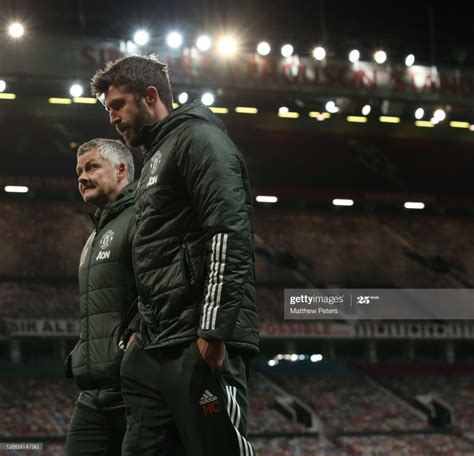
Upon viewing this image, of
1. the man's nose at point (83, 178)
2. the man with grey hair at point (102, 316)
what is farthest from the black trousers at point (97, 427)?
the man's nose at point (83, 178)

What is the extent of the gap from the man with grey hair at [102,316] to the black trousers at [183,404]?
1.78ft

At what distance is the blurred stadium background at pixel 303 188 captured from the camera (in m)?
11.2

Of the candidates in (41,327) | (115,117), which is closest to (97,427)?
(115,117)

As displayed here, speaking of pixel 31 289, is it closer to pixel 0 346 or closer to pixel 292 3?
pixel 0 346

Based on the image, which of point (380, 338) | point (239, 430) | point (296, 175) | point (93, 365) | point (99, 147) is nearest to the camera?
point (239, 430)

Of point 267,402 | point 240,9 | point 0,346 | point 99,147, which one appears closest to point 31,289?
point 0,346

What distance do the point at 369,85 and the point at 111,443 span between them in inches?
376

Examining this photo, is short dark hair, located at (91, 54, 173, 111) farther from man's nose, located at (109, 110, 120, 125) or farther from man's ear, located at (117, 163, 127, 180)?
man's ear, located at (117, 163, 127, 180)

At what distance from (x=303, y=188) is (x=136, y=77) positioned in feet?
44.4

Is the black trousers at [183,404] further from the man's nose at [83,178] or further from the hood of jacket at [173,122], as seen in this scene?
the man's nose at [83,178]

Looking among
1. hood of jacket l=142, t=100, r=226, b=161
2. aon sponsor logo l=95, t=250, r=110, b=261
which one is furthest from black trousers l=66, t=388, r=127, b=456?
hood of jacket l=142, t=100, r=226, b=161

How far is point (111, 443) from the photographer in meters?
2.70

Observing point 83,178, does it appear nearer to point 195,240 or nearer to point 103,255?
point 103,255

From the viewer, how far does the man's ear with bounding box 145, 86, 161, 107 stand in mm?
2045
